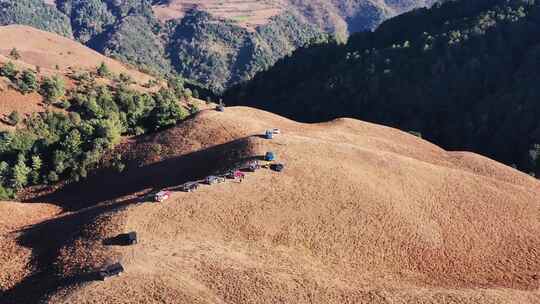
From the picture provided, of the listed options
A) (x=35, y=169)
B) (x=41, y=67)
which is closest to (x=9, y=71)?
(x=41, y=67)

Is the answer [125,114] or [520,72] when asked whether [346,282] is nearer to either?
[125,114]

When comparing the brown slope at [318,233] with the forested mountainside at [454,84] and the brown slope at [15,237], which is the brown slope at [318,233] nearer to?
the brown slope at [15,237]

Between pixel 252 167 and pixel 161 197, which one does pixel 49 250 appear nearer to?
Result: pixel 161 197

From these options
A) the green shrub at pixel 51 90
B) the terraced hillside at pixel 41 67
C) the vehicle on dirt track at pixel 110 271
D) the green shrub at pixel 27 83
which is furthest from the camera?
the green shrub at pixel 51 90

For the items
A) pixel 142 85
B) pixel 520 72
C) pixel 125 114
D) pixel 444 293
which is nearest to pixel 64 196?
pixel 125 114

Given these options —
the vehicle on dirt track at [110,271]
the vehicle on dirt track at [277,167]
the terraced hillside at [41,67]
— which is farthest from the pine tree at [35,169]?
the vehicle on dirt track at [110,271]
